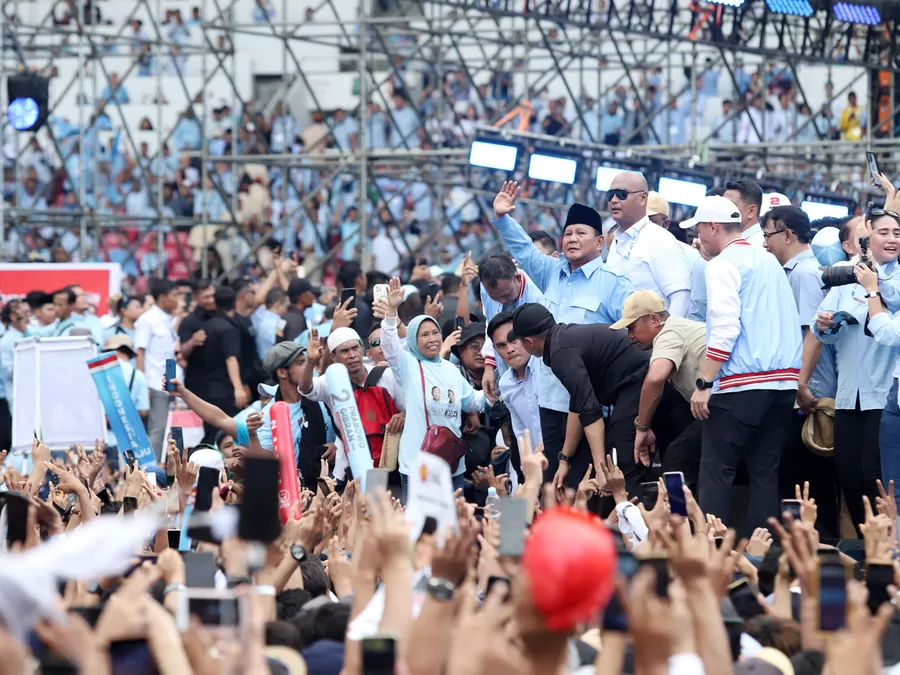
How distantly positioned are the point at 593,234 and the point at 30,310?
268 inches

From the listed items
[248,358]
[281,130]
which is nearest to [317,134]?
[281,130]

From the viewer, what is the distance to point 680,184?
1313 centimetres

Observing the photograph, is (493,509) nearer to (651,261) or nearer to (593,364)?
(593,364)

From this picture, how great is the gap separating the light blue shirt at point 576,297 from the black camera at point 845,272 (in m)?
Result: 1.01

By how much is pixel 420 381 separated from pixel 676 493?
9.55ft

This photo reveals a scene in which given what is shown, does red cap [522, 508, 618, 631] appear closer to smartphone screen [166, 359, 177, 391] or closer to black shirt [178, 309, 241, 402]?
smartphone screen [166, 359, 177, 391]

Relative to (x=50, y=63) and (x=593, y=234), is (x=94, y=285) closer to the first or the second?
(x=50, y=63)

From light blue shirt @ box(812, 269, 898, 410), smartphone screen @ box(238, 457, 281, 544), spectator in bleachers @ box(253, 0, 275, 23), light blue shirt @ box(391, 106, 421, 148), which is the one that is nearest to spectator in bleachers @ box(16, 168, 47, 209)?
spectator in bleachers @ box(253, 0, 275, 23)

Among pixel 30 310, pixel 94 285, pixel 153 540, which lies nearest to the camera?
pixel 153 540

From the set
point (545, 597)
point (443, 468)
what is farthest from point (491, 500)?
point (545, 597)

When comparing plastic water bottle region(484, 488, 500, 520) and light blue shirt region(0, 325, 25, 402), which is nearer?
plastic water bottle region(484, 488, 500, 520)

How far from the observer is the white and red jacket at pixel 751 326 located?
6.70 metres

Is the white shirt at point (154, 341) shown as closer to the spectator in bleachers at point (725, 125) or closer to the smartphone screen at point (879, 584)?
the spectator in bleachers at point (725, 125)

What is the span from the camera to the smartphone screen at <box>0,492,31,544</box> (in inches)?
164
